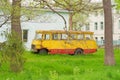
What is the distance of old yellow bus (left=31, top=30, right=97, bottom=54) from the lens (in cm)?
3644

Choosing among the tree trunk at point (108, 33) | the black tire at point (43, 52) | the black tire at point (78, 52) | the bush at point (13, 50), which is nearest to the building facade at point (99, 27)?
the black tire at point (78, 52)

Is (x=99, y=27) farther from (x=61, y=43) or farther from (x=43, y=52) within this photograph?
(x=43, y=52)

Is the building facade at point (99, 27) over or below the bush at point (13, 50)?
over

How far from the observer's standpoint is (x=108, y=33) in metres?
26.5

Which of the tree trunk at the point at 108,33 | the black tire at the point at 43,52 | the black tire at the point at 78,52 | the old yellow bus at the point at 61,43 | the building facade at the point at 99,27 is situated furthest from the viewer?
the building facade at the point at 99,27

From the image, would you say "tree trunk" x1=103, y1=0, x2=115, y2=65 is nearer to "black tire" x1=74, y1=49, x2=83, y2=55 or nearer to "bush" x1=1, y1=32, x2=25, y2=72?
"bush" x1=1, y1=32, x2=25, y2=72

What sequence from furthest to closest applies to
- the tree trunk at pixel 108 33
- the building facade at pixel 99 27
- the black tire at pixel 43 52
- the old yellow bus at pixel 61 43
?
the building facade at pixel 99 27 → the old yellow bus at pixel 61 43 → the black tire at pixel 43 52 → the tree trunk at pixel 108 33

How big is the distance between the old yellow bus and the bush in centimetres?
1647

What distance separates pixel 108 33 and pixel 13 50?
8.96m

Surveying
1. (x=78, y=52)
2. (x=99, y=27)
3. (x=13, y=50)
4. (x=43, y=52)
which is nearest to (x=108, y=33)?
(x=13, y=50)

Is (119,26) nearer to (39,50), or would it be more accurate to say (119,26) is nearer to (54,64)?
(39,50)

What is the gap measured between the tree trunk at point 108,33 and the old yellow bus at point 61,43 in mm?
9328

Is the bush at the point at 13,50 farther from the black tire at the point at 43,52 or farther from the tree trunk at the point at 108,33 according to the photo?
the black tire at the point at 43,52

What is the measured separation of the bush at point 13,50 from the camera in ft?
62.2
